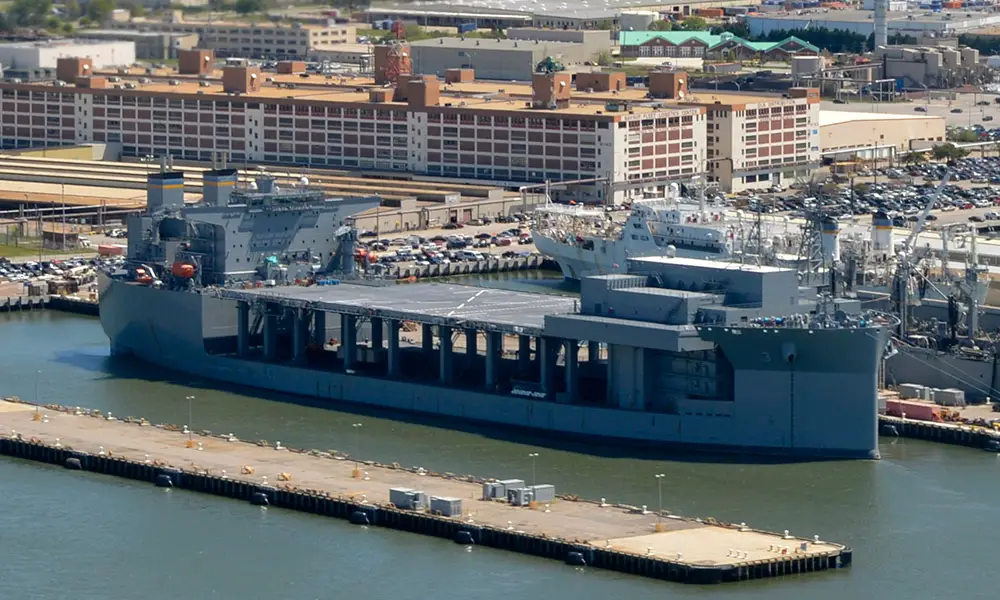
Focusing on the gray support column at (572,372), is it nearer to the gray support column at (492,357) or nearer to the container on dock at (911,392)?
the gray support column at (492,357)

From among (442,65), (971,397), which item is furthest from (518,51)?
(971,397)

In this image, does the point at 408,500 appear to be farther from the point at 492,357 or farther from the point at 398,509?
the point at 492,357

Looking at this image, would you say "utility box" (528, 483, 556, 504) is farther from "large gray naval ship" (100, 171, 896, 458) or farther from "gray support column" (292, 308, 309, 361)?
"gray support column" (292, 308, 309, 361)

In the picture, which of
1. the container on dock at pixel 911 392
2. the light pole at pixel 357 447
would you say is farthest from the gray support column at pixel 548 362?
the container on dock at pixel 911 392

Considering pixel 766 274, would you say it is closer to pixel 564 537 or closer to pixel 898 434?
pixel 898 434

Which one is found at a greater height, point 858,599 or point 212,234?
point 212,234

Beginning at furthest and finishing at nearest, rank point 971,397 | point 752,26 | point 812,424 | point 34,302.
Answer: point 752,26 → point 34,302 → point 971,397 → point 812,424
